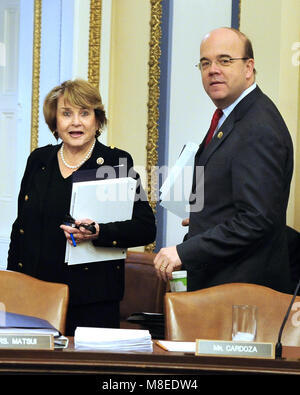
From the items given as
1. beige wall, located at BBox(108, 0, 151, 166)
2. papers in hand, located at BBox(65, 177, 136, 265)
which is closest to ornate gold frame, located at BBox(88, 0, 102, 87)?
beige wall, located at BBox(108, 0, 151, 166)

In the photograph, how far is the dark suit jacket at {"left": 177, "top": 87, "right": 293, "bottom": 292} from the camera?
2541mm

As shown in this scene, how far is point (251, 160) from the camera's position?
2549 millimetres

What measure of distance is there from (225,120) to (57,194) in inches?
29.8

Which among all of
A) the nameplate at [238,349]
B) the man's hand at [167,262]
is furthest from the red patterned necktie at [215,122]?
the nameplate at [238,349]

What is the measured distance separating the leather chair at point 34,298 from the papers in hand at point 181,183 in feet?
1.96

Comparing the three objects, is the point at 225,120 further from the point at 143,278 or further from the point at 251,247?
the point at 143,278

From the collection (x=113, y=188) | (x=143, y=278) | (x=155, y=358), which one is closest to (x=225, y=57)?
(x=113, y=188)

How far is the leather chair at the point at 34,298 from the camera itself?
2.53 metres

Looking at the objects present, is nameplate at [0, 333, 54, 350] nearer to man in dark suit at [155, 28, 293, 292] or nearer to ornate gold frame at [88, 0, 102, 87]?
man in dark suit at [155, 28, 293, 292]

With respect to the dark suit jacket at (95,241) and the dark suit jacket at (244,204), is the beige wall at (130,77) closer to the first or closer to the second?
the dark suit jacket at (95,241)

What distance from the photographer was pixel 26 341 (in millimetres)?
1725

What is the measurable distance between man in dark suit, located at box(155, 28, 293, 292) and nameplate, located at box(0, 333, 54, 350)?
921 mm

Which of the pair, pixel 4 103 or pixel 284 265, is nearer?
pixel 284 265

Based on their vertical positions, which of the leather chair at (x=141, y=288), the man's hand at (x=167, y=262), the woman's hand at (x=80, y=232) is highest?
the woman's hand at (x=80, y=232)
